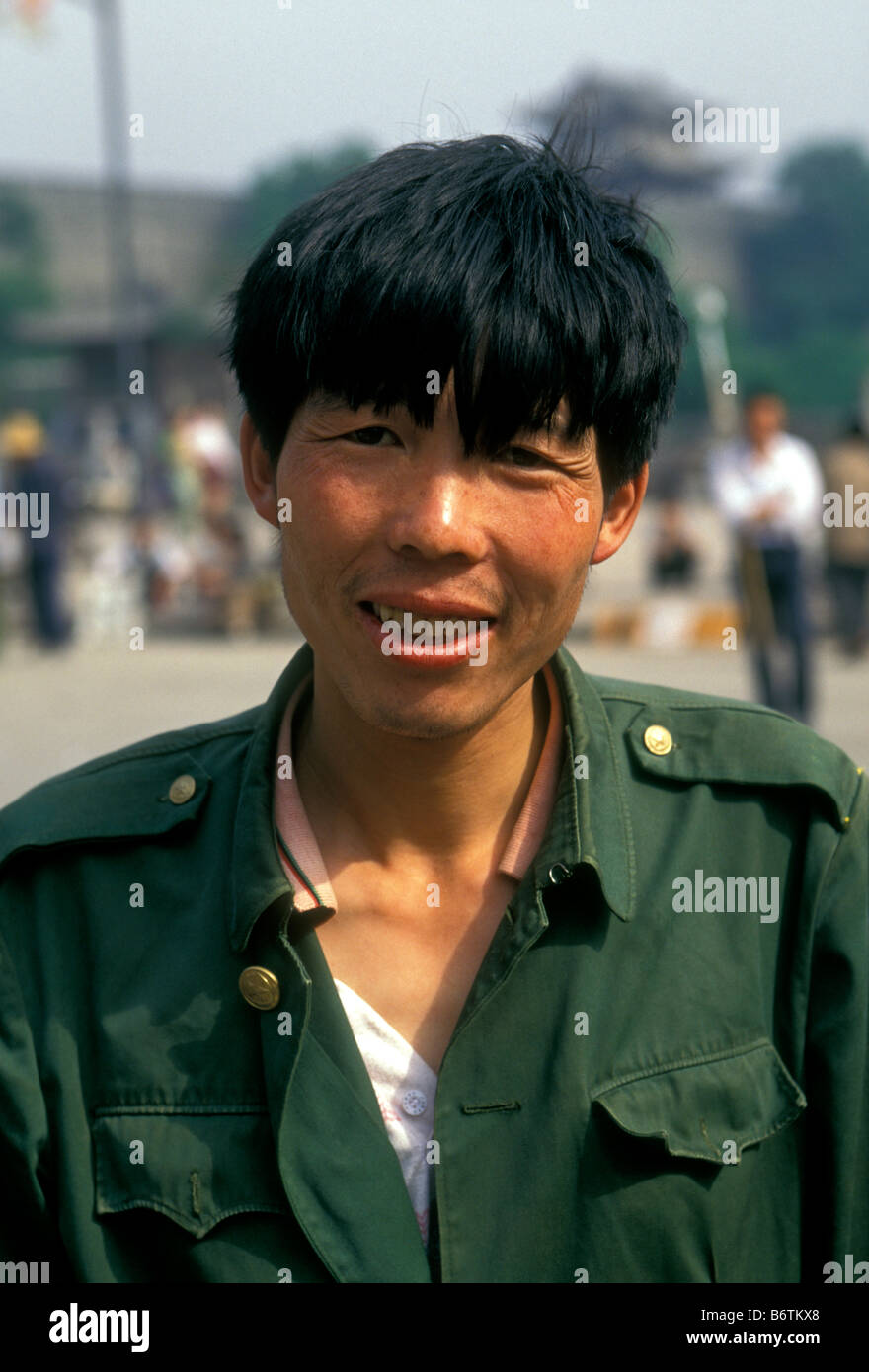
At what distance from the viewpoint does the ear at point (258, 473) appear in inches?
79.2

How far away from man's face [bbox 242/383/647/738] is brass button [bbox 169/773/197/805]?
28 cm

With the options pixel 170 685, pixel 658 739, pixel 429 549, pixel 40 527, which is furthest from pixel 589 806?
pixel 40 527

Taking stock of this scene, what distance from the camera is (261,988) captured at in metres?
1.89

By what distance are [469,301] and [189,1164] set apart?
980 millimetres

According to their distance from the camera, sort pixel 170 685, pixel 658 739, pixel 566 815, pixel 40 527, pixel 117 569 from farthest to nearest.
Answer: pixel 117 569
pixel 40 527
pixel 170 685
pixel 658 739
pixel 566 815

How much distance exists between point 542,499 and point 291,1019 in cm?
64

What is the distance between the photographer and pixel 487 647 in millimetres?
1857

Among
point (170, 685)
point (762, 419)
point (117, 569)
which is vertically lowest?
point (170, 685)

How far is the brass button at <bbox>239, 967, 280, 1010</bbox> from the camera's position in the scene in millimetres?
1888

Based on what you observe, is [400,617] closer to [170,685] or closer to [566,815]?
[566,815]

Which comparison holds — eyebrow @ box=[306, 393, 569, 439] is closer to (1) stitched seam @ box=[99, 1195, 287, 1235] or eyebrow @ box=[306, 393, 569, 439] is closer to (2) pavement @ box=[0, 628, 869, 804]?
(1) stitched seam @ box=[99, 1195, 287, 1235]

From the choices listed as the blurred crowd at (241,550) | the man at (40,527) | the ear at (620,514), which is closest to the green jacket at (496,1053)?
the ear at (620,514)
